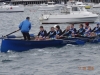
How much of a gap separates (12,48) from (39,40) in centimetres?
200

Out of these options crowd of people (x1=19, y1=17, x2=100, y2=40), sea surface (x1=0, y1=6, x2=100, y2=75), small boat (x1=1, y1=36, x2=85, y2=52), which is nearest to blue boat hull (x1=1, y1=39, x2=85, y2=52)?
small boat (x1=1, y1=36, x2=85, y2=52)

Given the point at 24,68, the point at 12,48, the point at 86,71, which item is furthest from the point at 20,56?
the point at 86,71

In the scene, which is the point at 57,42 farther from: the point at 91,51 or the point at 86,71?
the point at 86,71

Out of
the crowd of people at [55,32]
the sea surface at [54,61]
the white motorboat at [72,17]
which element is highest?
the crowd of people at [55,32]

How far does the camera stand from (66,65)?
979 inches

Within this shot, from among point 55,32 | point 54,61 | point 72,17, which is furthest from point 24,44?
point 72,17

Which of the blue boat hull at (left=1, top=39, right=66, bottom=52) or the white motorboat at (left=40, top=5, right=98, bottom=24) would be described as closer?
the blue boat hull at (left=1, top=39, right=66, bottom=52)

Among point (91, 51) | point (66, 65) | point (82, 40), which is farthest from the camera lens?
point (82, 40)

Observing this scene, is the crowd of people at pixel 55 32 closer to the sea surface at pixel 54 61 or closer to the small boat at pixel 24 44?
the small boat at pixel 24 44

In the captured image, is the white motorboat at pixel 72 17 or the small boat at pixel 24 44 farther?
the white motorboat at pixel 72 17

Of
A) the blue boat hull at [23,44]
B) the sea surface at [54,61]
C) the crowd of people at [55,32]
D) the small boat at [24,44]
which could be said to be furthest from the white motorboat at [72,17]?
the blue boat hull at [23,44]

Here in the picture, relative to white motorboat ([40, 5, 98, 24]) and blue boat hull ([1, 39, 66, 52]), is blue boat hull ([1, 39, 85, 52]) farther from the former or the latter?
white motorboat ([40, 5, 98, 24])

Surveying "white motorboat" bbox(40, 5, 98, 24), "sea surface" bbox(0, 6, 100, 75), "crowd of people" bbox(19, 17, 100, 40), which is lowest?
"white motorboat" bbox(40, 5, 98, 24)

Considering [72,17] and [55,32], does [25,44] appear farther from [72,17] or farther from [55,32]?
[72,17]
